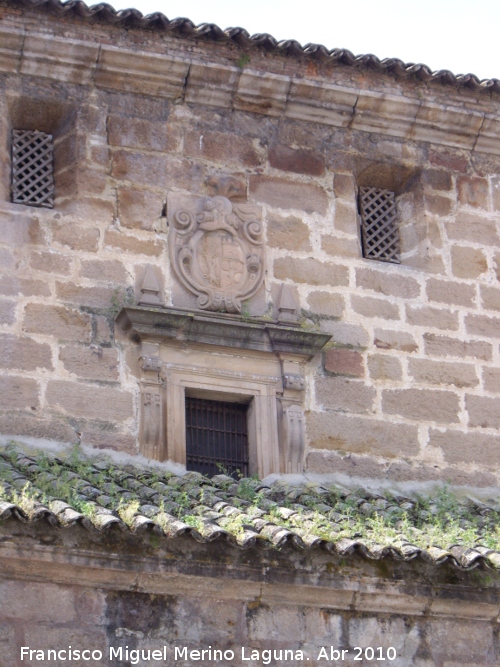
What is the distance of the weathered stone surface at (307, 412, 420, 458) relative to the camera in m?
11.3

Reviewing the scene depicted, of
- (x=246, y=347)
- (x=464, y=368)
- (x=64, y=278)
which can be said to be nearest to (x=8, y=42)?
(x=64, y=278)

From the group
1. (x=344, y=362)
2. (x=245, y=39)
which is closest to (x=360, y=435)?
(x=344, y=362)

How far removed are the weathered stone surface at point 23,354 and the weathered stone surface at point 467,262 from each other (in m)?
3.33

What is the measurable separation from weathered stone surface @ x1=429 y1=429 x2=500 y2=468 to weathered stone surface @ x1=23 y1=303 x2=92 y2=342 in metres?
2.61

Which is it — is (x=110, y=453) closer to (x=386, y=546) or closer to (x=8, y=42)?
(x=386, y=546)

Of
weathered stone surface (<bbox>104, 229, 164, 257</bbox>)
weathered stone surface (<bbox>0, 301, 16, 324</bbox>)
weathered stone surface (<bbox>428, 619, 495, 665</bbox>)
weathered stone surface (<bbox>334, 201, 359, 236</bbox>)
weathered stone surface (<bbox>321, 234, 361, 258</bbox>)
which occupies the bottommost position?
weathered stone surface (<bbox>428, 619, 495, 665</bbox>)

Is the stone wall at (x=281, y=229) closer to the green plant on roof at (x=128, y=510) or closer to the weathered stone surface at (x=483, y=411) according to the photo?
the weathered stone surface at (x=483, y=411)

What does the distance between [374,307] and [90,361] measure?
7.41ft

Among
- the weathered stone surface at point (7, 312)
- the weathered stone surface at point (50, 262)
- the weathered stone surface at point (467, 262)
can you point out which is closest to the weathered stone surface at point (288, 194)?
the weathered stone surface at point (467, 262)

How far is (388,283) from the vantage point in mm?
12047

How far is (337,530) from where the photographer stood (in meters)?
9.28

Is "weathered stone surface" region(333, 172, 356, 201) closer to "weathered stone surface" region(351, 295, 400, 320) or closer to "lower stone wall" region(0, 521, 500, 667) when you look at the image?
"weathered stone surface" region(351, 295, 400, 320)

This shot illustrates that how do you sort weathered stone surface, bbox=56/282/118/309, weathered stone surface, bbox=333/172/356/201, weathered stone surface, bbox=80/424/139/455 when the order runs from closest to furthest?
weathered stone surface, bbox=80/424/139/455 → weathered stone surface, bbox=56/282/118/309 → weathered stone surface, bbox=333/172/356/201

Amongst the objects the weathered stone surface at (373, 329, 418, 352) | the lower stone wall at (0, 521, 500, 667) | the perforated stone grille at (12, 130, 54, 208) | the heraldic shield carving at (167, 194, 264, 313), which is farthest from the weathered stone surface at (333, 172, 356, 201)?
the lower stone wall at (0, 521, 500, 667)
